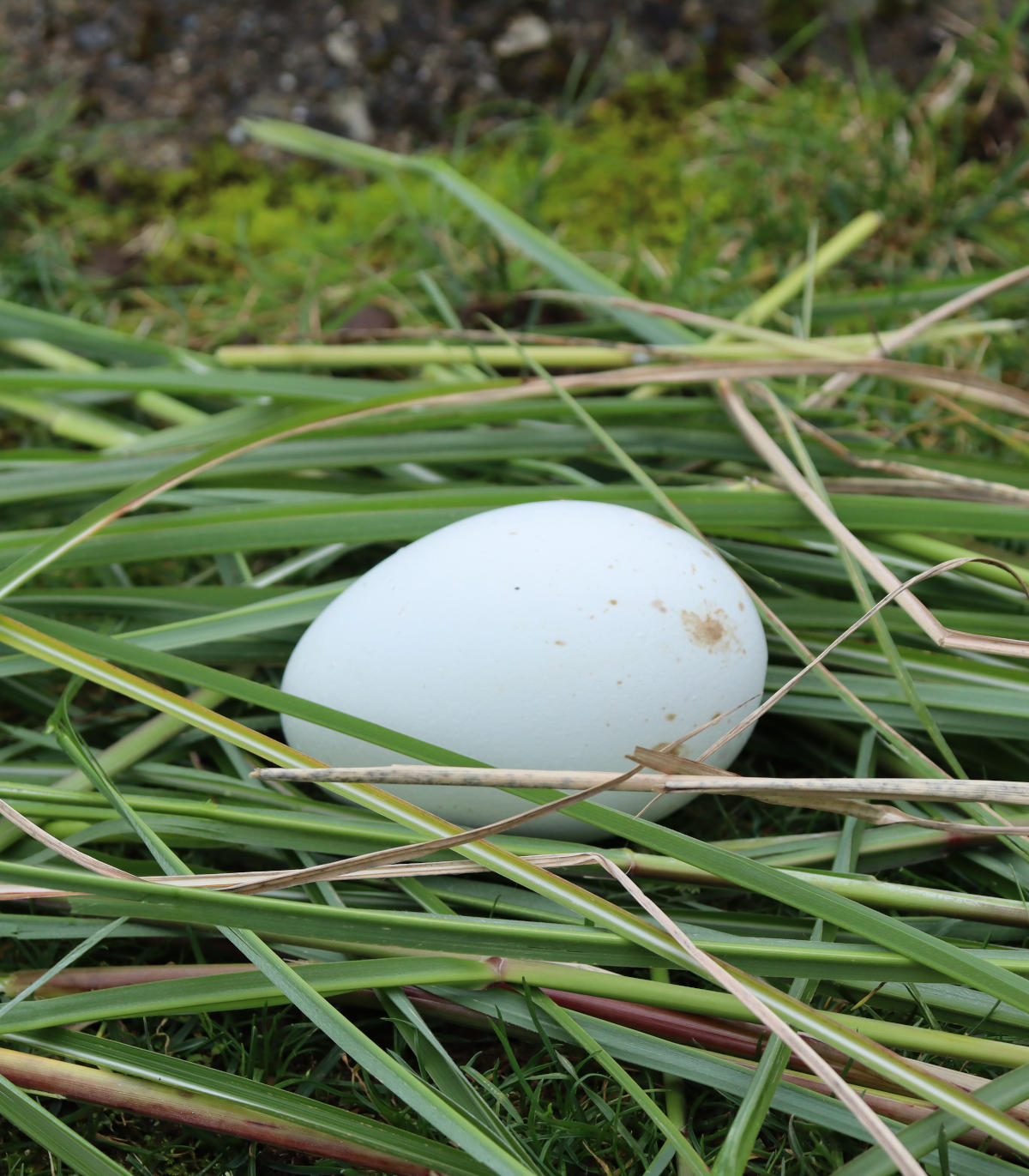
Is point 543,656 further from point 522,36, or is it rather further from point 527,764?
point 522,36

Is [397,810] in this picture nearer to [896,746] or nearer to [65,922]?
[65,922]

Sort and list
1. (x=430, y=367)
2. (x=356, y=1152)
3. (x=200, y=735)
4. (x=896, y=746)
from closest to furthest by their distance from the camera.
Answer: (x=356, y=1152), (x=896, y=746), (x=200, y=735), (x=430, y=367)

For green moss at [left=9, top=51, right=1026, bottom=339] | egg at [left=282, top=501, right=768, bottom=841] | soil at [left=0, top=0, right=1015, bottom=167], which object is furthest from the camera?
soil at [left=0, top=0, right=1015, bottom=167]

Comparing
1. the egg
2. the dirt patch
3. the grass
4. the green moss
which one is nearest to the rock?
the green moss

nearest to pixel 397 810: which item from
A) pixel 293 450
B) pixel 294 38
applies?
pixel 293 450

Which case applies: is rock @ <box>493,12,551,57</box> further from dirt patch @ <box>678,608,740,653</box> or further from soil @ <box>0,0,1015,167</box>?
dirt patch @ <box>678,608,740,653</box>

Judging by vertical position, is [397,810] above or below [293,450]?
below

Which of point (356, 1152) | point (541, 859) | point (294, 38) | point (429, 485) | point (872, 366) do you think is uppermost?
point (294, 38)
